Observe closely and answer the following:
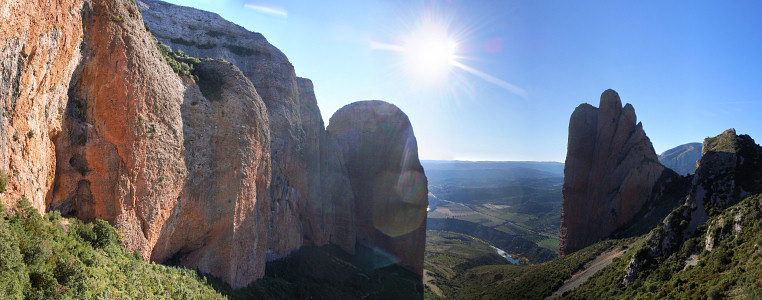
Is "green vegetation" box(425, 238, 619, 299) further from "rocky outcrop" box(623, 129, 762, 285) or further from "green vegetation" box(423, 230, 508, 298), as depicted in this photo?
"rocky outcrop" box(623, 129, 762, 285)

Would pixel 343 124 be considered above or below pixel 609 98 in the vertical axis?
below

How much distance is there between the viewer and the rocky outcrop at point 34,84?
10.2 meters

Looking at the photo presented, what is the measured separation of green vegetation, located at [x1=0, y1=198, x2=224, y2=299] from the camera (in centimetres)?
912

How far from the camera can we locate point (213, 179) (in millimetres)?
22406

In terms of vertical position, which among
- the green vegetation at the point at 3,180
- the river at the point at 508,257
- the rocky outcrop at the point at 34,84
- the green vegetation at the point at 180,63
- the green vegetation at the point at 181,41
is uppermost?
the green vegetation at the point at 181,41

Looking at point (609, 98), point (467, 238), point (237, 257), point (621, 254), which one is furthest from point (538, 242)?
point (237, 257)

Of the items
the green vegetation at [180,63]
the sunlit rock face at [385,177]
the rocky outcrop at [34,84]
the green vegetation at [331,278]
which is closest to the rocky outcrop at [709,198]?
the green vegetation at [331,278]

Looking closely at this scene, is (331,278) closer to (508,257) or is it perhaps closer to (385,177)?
(385,177)

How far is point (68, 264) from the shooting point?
10969 mm

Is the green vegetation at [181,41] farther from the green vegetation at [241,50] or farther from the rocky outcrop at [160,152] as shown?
the rocky outcrop at [160,152]

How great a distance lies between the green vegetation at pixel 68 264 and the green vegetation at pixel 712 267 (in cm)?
3067

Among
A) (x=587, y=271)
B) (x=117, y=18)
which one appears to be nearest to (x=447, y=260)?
(x=587, y=271)

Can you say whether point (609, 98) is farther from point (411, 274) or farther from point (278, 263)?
point (278, 263)

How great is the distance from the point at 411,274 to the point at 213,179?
4251cm
